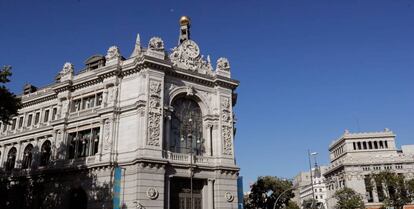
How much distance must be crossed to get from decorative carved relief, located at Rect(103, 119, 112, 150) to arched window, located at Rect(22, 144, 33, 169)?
13875 millimetres

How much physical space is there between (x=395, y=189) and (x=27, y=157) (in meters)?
53.4

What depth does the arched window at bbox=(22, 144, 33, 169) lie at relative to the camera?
4575cm

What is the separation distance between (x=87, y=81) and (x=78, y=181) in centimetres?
1059

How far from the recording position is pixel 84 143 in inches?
1564

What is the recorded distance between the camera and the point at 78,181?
37688 mm

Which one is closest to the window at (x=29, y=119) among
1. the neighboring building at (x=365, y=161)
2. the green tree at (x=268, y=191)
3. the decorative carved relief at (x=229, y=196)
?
the decorative carved relief at (x=229, y=196)

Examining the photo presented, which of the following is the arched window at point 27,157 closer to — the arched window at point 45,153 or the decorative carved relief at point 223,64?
the arched window at point 45,153

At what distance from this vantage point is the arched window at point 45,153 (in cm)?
4381

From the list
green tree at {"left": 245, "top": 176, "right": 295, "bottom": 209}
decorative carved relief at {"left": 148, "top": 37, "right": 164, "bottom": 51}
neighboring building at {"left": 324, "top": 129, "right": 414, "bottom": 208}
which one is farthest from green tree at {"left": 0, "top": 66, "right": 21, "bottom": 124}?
neighboring building at {"left": 324, "top": 129, "right": 414, "bottom": 208}

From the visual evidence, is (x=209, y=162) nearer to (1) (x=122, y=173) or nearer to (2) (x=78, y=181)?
(1) (x=122, y=173)

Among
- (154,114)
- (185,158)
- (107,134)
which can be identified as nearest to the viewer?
(154,114)

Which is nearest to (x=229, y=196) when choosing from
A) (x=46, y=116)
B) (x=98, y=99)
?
(x=98, y=99)

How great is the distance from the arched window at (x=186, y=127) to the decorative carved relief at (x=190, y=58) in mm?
3532

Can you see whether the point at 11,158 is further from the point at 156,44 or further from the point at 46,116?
the point at 156,44
